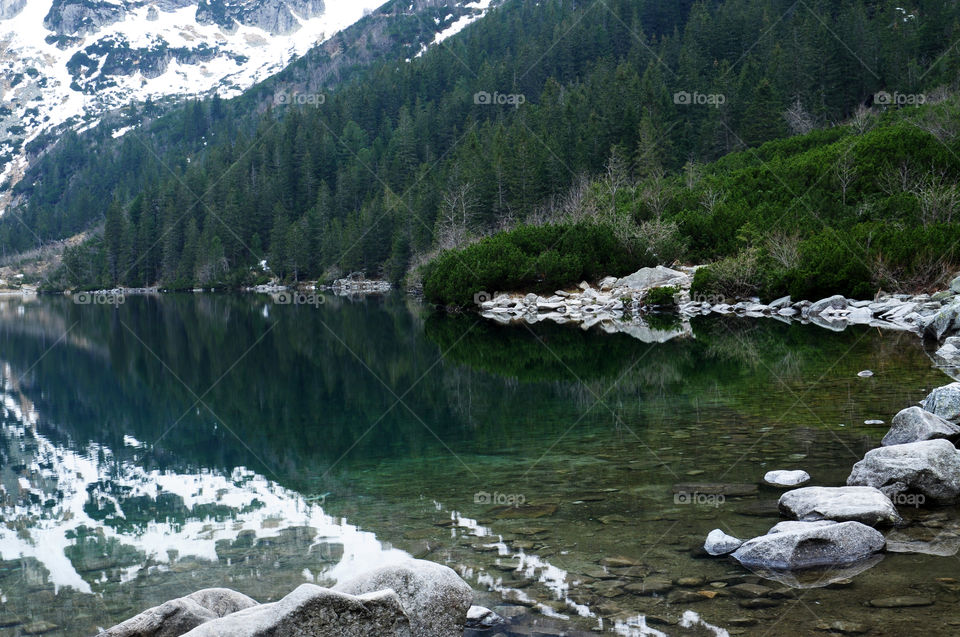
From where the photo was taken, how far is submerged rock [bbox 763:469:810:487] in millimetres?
7867

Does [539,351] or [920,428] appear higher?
[920,428]

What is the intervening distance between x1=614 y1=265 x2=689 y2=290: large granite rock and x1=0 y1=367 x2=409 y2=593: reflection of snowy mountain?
104ft

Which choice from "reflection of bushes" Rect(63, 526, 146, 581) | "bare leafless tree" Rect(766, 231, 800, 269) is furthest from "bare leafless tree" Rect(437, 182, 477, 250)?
"reflection of bushes" Rect(63, 526, 146, 581)

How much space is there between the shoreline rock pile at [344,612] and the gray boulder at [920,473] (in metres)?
4.47

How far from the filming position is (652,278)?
3909cm

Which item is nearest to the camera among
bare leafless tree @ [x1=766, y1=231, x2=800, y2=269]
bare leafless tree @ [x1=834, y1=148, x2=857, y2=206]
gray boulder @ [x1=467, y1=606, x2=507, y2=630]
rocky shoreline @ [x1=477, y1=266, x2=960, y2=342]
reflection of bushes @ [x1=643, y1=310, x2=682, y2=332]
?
gray boulder @ [x1=467, y1=606, x2=507, y2=630]

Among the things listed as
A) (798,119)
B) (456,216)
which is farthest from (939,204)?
(456,216)

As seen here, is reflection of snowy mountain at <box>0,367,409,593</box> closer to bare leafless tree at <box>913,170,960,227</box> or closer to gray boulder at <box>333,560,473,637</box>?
gray boulder at <box>333,560,473,637</box>

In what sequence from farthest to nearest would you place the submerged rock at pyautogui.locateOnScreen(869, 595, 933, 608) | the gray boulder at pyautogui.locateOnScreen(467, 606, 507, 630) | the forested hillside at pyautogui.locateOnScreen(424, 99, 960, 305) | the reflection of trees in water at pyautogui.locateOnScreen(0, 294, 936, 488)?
1. the forested hillside at pyautogui.locateOnScreen(424, 99, 960, 305)
2. the reflection of trees in water at pyautogui.locateOnScreen(0, 294, 936, 488)
3. the gray boulder at pyautogui.locateOnScreen(467, 606, 507, 630)
4. the submerged rock at pyautogui.locateOnScreen(869, 595, 933, 608)

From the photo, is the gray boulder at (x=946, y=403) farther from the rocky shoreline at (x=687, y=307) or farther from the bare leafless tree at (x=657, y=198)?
the bare leafless tree at (x=657, y=198)

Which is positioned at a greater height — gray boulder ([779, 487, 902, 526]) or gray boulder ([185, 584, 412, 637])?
gray boulder ([185, 584, 412, 637])

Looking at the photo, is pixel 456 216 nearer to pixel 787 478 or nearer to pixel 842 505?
pixel 787 478

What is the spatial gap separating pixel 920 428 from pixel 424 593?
6.49 meters

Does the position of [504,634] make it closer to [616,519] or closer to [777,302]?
[616,519]
